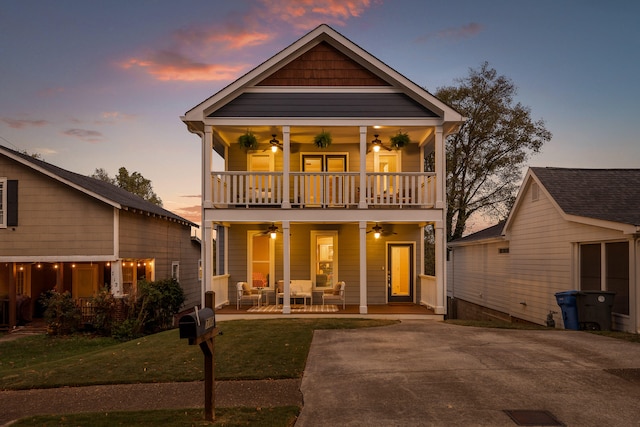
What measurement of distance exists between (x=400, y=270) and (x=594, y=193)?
6640 millimetres

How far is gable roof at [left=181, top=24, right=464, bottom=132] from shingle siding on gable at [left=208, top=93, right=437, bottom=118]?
0.46 ft

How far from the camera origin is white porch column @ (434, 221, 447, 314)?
13562mm

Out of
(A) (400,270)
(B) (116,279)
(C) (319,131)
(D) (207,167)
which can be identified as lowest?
(B) (116,279)

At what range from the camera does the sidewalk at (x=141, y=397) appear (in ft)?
19.8

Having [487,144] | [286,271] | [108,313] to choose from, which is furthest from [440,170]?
[487,144]

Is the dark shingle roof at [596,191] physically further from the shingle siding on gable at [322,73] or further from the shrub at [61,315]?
the shrub at [61,315]

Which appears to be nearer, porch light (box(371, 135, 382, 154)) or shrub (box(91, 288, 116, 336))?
shrub (box(91, 288, 116, 336))

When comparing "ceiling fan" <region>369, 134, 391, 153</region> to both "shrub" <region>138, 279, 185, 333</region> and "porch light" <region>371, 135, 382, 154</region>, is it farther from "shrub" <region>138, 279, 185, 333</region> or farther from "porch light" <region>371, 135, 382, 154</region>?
"shrub" <region>138, 279, 185, 333</region>

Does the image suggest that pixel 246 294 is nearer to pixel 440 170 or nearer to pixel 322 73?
pixel 440 170

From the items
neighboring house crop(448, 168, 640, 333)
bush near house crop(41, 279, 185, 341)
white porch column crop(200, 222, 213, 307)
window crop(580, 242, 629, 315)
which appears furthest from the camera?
bush near house crop(41, 279, 185, 341)

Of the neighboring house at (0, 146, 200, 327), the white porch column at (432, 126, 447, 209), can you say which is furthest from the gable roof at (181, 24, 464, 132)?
the neighboring house at (0, 146, 200, 327)

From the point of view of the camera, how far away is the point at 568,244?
547 inches

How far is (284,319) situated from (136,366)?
5.39 metres

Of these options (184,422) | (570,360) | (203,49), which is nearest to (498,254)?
(570,360)
